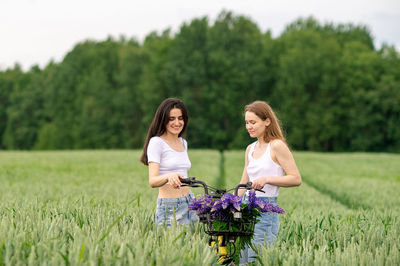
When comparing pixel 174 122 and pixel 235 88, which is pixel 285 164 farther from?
pixel 235 88

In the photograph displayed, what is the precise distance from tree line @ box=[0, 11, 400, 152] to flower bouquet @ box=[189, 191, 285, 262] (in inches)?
1920

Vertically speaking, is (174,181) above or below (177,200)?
above

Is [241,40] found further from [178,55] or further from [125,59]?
[125,59]

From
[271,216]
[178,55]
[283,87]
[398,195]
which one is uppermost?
[178,55]

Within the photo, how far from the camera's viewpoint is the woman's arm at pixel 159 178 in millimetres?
3588

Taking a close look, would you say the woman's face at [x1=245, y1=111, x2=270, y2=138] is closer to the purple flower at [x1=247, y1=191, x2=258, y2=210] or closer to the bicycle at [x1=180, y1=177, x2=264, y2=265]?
the bicycle at [x1=180, y1=177, x2=264, y2=265]

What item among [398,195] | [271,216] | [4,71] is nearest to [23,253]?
[271,216]

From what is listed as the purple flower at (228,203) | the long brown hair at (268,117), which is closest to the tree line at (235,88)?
the long brown hair at (268,117)

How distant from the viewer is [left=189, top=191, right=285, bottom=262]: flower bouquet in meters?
3.26

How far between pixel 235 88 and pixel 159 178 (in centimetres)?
5565

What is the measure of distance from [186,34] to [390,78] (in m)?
27.0

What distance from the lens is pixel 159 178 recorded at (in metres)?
3.91

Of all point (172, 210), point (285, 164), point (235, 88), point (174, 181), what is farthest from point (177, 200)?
point (235, 88)

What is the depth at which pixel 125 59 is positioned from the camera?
64812mm
